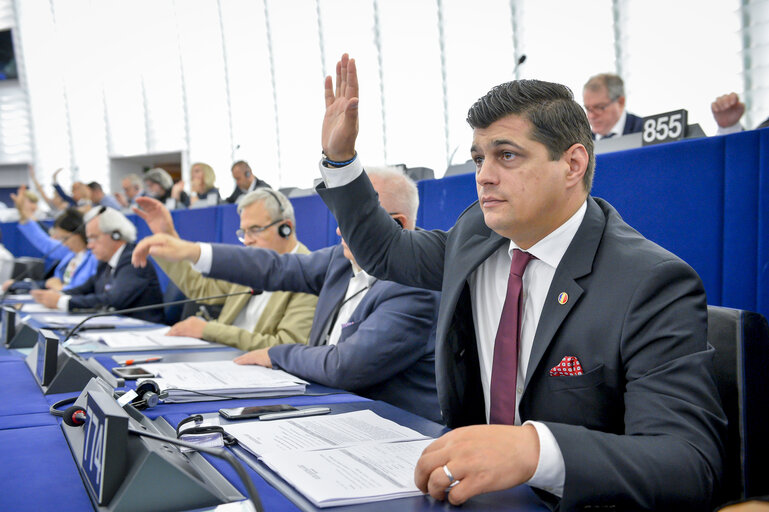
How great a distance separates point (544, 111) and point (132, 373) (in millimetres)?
1161

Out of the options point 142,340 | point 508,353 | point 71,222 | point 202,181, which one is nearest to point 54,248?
point 71,222

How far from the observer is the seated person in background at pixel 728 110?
3188 millimetres

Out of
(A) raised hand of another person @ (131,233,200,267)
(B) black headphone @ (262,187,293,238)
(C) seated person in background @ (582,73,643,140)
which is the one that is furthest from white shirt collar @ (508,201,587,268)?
(C) seated person in background @ (582,73,643,140)

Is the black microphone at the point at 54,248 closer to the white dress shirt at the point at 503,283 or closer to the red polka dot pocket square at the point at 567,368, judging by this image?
the white dress shirt at the point at 503,283

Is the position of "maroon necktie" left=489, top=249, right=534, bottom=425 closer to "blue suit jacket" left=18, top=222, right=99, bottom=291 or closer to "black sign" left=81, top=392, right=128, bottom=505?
"black sign" left=81, top=392, right=128, bottom=505

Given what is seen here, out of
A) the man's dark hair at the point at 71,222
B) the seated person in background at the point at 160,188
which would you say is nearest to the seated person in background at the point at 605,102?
the man's dark hair at the point at 71,222

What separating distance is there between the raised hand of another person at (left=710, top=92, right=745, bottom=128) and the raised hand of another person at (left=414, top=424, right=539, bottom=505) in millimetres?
2923

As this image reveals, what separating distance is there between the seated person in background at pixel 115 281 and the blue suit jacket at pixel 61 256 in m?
0.56

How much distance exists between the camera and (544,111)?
1189 millimetres

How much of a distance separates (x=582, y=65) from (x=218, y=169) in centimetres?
705

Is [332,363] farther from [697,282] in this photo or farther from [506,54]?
[506,54]

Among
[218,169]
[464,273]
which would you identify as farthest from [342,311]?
[218,169]

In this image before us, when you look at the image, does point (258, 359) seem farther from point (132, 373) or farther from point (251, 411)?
point (251, 411)

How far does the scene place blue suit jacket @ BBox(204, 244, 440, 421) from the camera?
1705mm
